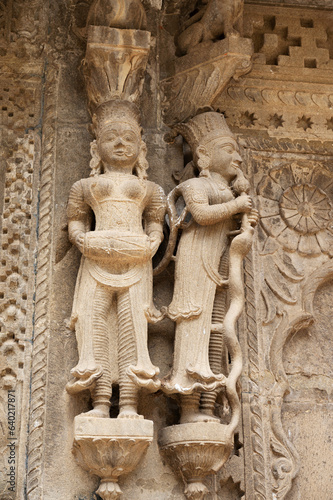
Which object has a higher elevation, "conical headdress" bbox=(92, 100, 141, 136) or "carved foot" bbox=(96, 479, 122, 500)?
"conical headdress" bbox=(92, 100, 141, 136)

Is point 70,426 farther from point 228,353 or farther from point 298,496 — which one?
point 298,496

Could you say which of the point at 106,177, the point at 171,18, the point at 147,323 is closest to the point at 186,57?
the point at 171,18

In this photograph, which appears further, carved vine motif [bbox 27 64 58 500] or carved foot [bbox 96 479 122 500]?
carved vine motif [bbox 27 64 58 500]

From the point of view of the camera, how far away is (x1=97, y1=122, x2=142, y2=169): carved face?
506 centimetres

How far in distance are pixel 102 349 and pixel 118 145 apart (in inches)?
44.0

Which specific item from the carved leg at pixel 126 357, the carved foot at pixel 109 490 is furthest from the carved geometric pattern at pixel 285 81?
the carved foot at pixel 109 490

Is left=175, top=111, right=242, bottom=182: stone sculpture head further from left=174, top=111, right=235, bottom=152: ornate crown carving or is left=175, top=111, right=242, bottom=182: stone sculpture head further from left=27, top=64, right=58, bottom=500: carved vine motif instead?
left=27, top=64, right=58, bottom=500: carved vine motif

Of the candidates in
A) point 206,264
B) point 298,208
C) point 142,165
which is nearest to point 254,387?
point 206,264

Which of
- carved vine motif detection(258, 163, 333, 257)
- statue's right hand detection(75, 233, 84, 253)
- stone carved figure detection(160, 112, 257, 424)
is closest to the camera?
stone carved figure detection(160, 112, 257, 424)

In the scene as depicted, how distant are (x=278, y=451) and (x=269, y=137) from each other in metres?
1.94

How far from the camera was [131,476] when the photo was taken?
15.3 feet

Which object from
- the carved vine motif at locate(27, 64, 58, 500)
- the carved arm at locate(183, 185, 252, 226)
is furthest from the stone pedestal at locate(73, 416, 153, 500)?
the carved arm at locate(183, 185, 252, 226)

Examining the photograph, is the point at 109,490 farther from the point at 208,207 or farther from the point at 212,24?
the point at 212,24

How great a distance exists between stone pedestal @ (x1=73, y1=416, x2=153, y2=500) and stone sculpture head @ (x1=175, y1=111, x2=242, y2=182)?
1.50 m
